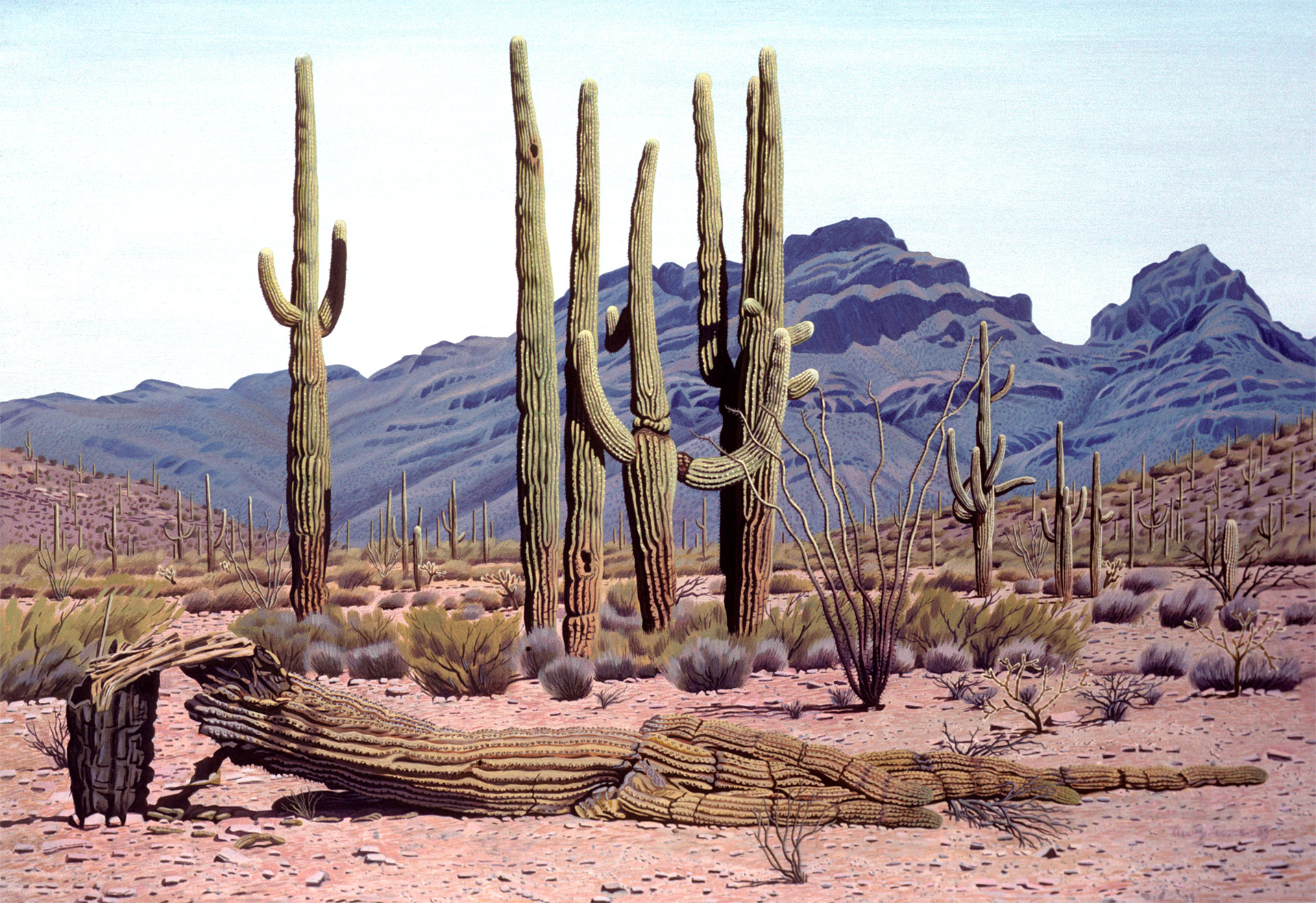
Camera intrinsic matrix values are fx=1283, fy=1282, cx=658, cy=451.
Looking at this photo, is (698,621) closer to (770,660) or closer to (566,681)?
(770,660)

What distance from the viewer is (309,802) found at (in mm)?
8195

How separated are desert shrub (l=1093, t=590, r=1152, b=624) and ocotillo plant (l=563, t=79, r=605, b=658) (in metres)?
6.79

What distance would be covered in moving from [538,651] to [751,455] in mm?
3082

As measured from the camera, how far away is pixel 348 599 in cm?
2370

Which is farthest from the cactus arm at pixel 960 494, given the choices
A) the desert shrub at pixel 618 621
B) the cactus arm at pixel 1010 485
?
the desert shrub at pixel 618 621

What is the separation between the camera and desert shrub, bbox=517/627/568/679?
1316 centimetres

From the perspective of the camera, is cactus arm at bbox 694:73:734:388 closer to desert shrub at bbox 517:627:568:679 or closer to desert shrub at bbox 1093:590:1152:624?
desert shrub at bbox 517:627:568:679

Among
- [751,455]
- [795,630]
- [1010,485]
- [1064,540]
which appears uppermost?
[751,455]

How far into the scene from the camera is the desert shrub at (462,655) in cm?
1230

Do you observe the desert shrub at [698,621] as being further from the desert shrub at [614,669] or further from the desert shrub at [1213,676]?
the desert shrub at [1213,676]

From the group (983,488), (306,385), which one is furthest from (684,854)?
(983,488)

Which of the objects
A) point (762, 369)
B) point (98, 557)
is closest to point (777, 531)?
point (98, 557)

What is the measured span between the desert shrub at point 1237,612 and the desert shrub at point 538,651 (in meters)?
7.13

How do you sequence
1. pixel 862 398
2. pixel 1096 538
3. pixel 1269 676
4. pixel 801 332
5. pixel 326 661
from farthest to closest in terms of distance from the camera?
pixel 862 398 → pixel 1096 538 → pixel 801 332 → pixel 326 661 → pixel 1269 676
